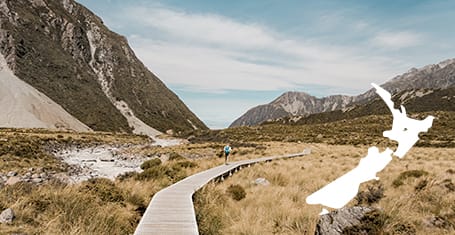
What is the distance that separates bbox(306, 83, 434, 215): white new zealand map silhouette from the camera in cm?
451

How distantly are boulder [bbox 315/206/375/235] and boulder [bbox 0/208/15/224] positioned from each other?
6.15 meters

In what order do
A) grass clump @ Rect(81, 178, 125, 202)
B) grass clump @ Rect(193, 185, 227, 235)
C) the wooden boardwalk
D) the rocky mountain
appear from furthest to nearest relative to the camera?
the rocky mountain → grass clump @ Rect(81, 178, 125, 202) → grass clump @ Rect(193, 185, 227, 235) → the wooden boardwalk

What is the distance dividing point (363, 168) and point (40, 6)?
697 feet

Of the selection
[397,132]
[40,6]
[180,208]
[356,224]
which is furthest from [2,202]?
[40,6]

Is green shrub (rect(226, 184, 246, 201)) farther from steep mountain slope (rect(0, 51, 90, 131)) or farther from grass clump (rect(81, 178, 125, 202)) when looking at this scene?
steep mountain slope (rect(0, 51, 90, 131))

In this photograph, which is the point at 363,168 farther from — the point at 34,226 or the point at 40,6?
the point at 40,6

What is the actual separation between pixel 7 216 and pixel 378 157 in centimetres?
697

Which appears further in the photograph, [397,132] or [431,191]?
[431,191]

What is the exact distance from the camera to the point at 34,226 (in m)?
7.64

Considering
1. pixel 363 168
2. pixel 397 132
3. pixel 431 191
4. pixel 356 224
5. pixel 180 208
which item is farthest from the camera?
pixel 431 191

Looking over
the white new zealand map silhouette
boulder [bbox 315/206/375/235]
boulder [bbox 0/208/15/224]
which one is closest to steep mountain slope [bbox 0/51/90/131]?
boulder [bbox 0/208/15/224]

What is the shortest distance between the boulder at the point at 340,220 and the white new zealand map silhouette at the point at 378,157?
2.31 m

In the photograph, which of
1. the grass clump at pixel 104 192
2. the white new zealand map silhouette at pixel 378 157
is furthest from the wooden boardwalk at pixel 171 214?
A: the white new zealand map silhouette at pixel 378 157

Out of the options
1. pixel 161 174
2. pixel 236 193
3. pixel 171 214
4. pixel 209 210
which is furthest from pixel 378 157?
pixel 161 174
